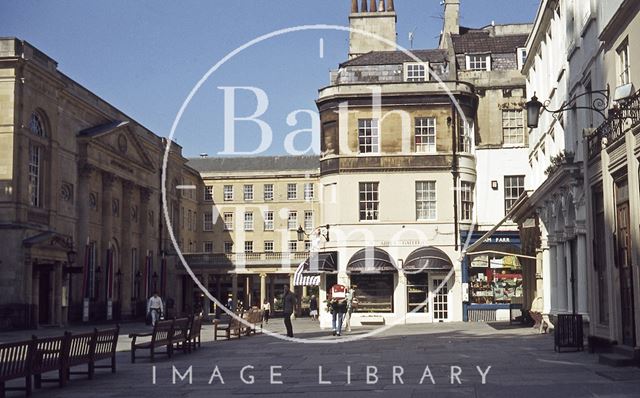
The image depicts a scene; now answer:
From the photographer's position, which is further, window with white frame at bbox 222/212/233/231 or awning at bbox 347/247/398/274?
window with white frame at bbox 222/212/233/231

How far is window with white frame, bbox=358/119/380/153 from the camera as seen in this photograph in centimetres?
4403

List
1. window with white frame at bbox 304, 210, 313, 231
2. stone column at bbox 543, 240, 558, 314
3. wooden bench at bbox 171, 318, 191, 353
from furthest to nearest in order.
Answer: window with white frame at bbox 304, 210, 313, 231, stone column at bbox 543, 240, 558, 314, wooden bench at bbox 171, 318, 191, 353

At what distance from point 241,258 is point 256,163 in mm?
22371

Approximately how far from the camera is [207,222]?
90.2 metres

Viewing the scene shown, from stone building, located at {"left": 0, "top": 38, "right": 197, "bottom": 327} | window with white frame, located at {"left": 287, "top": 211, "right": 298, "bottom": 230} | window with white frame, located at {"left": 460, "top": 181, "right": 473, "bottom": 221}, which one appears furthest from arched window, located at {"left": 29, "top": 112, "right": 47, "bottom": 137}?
window with white frame, located at {"left": 287, "top": 211, "right": 298, "bottom": 230}

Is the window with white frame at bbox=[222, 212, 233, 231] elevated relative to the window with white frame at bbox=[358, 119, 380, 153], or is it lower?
lower

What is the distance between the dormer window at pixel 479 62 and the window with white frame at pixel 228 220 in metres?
45.6

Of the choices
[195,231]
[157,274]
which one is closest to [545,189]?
[157,274]

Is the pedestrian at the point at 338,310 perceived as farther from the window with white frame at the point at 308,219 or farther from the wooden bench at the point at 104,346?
the window with white frame at the point at 308,219

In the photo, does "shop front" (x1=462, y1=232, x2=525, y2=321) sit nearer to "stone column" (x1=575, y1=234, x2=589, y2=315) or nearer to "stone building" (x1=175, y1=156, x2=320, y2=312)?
"stone column" (x1=575, y1=234, x2=589, y2=315)

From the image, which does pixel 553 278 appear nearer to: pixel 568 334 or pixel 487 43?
pixel 568 334

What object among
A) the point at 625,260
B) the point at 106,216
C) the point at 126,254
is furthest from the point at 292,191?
the point at 625,260

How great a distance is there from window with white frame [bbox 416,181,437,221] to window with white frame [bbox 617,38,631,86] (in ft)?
85.3

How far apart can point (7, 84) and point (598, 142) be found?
33749mm
